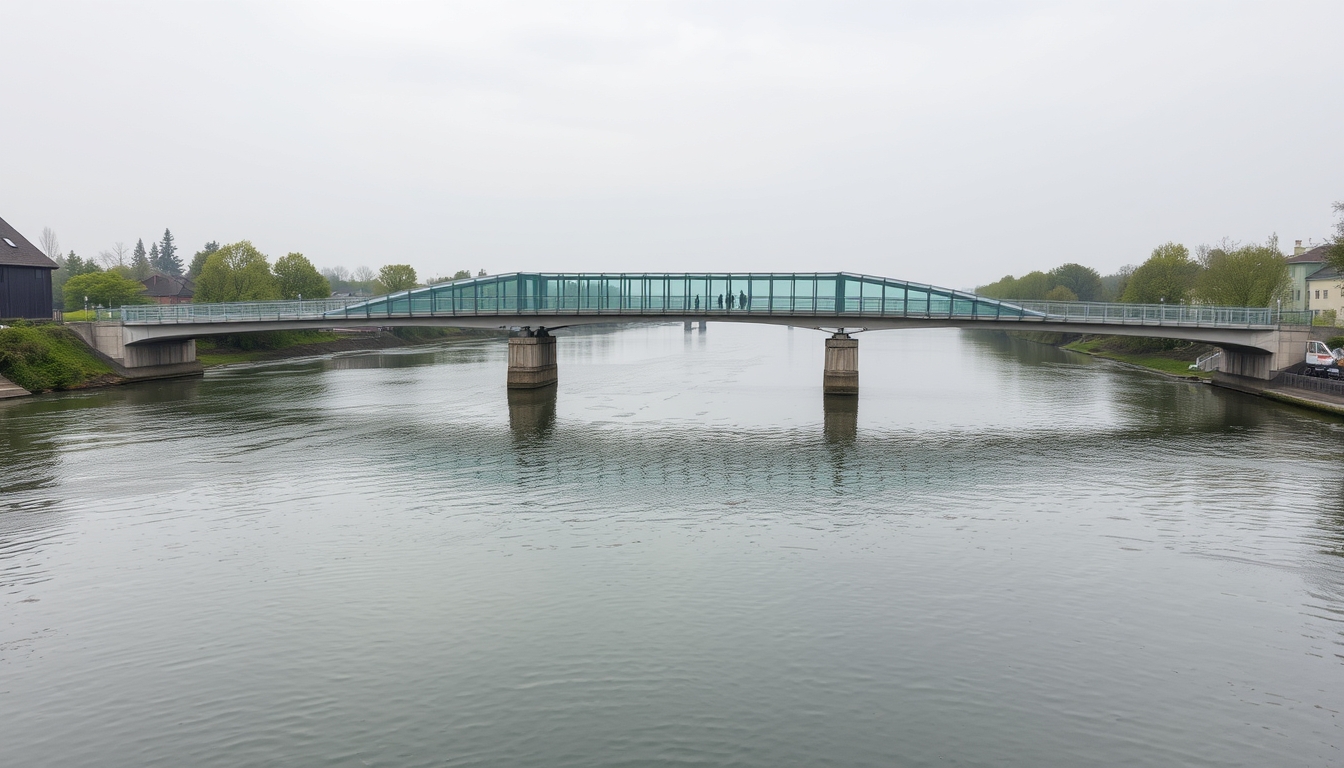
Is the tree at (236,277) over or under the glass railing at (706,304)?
over

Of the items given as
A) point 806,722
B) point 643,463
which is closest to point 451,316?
point 643,463

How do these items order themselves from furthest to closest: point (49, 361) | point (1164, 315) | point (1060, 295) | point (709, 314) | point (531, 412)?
1. point (1060, 295)
2. point (709, 314)
3. point (49, 361)
4. point (1164, 315)
5. point (531, 412)

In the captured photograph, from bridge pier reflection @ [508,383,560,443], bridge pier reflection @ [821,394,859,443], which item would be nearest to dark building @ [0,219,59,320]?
bridge pier reflection @ [508,383,560,443]

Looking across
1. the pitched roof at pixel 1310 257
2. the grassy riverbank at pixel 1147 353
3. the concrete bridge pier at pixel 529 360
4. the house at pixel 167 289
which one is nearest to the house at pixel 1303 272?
the pitched roof at pixel 1310 257

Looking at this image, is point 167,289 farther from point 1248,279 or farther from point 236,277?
point 1248,279

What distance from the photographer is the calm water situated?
46.8 ft

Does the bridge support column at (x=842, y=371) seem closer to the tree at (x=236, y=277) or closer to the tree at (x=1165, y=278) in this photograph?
the tree at (x=1165, y=278)

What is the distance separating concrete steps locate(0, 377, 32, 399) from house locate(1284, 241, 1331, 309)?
130m

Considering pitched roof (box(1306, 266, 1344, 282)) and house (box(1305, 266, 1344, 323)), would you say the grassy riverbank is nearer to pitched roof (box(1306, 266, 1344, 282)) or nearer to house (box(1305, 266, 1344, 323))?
house (box(1305, 266, 1344, 323))

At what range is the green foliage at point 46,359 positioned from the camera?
203 ft

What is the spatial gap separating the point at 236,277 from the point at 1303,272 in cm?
13464

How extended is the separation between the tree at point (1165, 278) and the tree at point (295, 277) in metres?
107

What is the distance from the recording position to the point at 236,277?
104438mm

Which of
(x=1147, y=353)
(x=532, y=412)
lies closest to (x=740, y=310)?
(x=532, y=412)
